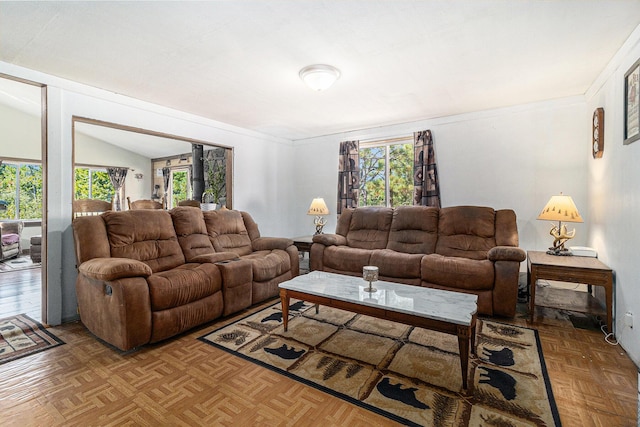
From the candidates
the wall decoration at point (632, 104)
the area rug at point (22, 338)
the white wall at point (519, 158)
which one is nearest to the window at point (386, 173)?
the white wall at point (519, 158)

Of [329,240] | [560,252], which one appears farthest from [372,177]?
[560,252]

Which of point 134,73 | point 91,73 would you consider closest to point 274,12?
point 134,73

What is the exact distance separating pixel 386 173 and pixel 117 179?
708 centimetres

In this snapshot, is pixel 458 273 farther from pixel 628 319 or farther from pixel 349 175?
pixel 349 175

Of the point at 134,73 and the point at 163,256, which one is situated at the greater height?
the point at 134,73

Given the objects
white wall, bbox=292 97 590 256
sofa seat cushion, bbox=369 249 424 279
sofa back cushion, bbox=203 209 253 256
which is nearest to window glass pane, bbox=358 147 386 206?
white wall, bbox=292 97 590 256

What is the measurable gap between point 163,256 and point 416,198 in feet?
11.1

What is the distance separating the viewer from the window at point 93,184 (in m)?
7.36

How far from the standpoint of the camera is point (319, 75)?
8.57ft

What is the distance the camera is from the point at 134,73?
271cm

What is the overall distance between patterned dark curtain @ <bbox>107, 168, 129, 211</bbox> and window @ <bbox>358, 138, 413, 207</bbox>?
6576mm

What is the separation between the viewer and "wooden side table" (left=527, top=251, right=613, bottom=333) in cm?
239

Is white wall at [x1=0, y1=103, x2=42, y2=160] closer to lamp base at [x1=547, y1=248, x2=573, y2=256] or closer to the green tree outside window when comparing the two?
the green tree outside window

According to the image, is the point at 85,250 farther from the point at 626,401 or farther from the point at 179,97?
the point at 626,401
